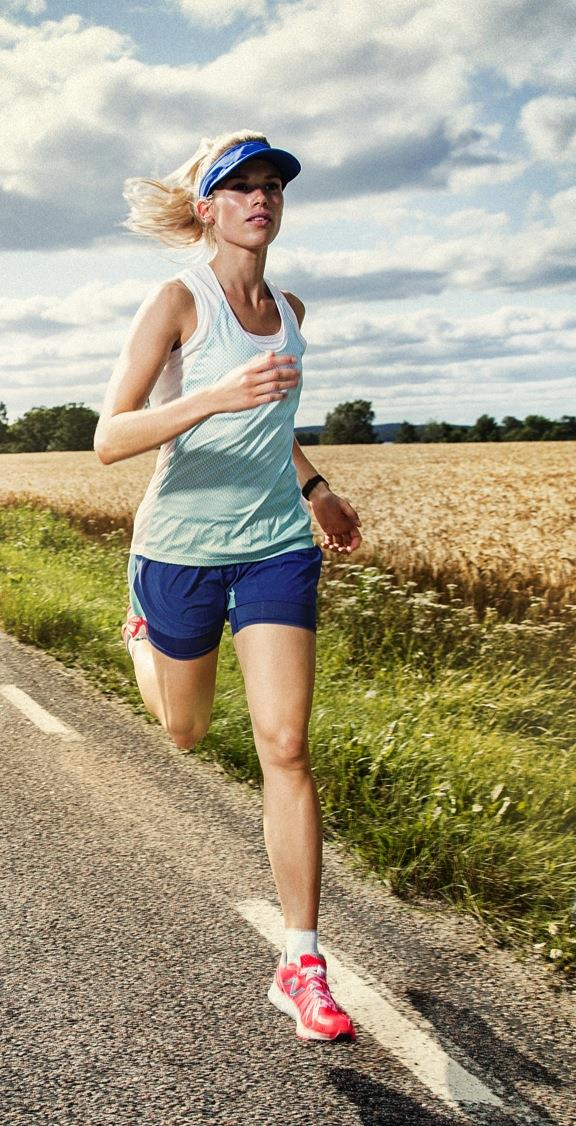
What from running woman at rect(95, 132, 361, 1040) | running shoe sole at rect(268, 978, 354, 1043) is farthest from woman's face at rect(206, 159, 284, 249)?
running shoe sole at rect(268, 978, 354, 1043)

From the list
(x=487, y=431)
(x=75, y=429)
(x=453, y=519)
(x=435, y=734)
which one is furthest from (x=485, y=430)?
(x=435, y=734)

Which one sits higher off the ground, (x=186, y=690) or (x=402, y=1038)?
(x=186, y=690)

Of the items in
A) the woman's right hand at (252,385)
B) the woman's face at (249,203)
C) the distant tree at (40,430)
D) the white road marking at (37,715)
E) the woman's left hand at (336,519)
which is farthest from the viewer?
the distant tree at (40,430)

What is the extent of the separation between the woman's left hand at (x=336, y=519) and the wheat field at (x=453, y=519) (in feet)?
14.7

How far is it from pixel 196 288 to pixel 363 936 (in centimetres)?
191

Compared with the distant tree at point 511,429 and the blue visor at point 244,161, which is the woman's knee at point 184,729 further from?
the distant tree at point 511,429

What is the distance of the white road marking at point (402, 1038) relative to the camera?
274cm

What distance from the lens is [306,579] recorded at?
10.8 feet

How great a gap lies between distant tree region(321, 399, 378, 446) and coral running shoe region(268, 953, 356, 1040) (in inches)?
2556

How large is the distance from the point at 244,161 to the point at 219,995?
215 cm

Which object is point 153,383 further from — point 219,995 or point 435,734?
point 435,734

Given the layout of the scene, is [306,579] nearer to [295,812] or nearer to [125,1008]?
[295,812]

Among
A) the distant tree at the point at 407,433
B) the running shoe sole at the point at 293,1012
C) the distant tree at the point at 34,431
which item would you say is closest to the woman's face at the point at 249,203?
the running shoe sole at the point at 293,1012

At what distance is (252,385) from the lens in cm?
287
